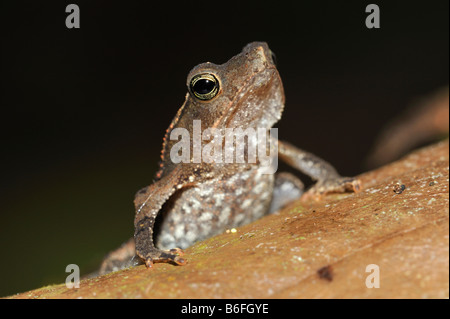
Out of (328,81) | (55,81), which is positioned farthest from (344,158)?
(55,81)

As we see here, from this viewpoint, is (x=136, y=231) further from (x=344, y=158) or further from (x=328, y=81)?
(x=328, y=81)

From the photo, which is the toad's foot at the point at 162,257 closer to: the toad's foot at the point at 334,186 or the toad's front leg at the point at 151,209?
the toad's front leg at the point at 151,209

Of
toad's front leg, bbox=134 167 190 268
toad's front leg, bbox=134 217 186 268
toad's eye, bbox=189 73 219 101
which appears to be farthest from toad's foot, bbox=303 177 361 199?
toad's front leg, bbox=134 217 186 268

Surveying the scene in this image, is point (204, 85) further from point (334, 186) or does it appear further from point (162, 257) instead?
point (334, 186)

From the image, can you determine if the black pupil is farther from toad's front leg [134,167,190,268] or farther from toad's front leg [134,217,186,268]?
toad's front leg [134,217,186,268]

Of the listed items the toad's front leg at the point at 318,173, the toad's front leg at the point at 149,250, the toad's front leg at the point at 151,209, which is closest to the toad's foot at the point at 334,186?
the toad's front leg at the point at 318,173

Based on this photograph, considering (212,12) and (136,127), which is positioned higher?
(212,12)

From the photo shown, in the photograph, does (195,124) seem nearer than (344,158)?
Yes

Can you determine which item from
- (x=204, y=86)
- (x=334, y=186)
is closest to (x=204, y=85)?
(x=204, y=86)
